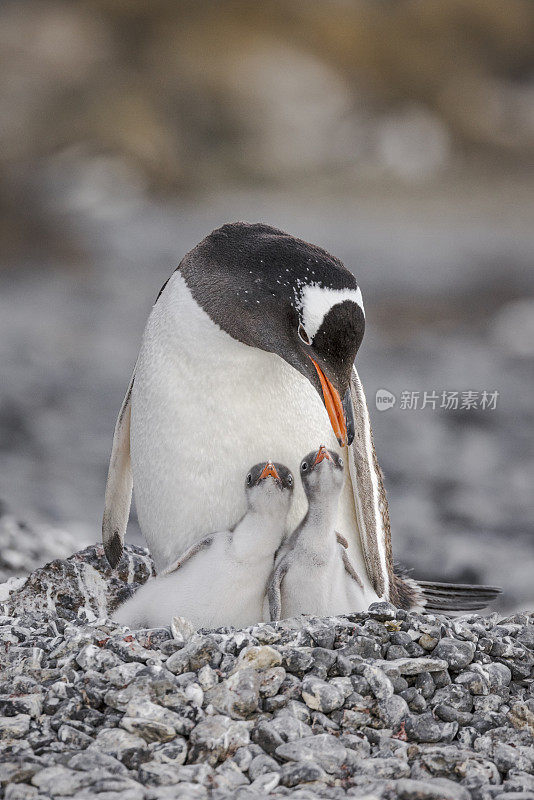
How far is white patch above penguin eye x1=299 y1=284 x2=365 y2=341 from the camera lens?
5.68 feet

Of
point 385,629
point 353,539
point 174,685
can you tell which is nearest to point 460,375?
point 353,539

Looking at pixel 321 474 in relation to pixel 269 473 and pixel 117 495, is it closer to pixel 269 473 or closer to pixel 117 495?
pixel 269 473

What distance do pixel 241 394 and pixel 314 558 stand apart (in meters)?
0.42

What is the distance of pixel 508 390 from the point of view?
388 cm

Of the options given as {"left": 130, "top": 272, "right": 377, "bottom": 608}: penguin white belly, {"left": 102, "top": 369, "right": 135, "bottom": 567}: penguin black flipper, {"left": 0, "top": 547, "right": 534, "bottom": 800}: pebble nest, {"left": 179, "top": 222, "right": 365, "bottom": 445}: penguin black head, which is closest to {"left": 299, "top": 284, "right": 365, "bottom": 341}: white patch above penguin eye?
{"left": 179, "top": 222, "right": 365, "bottom": 445}: penguin black head

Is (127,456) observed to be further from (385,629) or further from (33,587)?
(385,629)

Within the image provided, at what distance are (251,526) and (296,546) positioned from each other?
0.35 ft

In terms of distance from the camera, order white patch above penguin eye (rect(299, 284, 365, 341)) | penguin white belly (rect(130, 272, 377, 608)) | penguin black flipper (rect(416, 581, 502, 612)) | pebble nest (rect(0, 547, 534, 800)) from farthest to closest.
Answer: penguin black flipper (rect(416, 581, 502, 612)) < penguin white belly (rect(130, 272, 377, 608)) < white patch above penguin eye (rect(299, 284, 365, 341)) < pebble nest (rect(0, 547, 534, 800))

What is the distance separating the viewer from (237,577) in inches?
72.4

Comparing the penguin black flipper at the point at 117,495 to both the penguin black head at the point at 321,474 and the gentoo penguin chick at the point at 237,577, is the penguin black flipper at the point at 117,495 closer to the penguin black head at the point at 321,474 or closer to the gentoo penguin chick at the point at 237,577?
the gentoo penguin chick at the point at 237,577

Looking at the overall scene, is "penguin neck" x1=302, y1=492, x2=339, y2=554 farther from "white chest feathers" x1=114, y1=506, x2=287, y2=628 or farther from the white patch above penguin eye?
the white patch above penguin eye

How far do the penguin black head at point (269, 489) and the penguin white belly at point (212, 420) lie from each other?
0.16 metres

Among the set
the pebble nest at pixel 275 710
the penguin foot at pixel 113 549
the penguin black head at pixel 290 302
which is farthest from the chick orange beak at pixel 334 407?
the penguin foot at pixel 113 549

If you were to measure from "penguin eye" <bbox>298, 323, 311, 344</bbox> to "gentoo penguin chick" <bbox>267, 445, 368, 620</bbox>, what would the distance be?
0.26 metres
